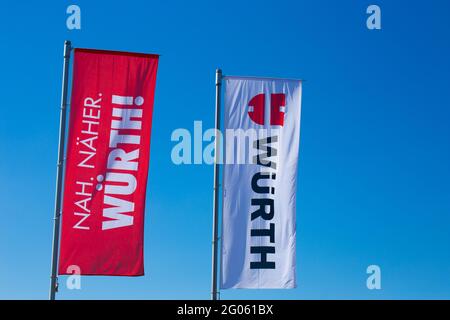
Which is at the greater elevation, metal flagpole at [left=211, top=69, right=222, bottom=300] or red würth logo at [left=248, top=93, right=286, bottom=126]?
red würth logo at [left=248, top=93, right=286, bottom=126]

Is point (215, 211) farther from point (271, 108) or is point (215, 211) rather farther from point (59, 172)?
point (59, 172)

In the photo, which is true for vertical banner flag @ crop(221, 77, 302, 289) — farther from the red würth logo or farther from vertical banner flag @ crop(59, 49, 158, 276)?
vertical banner flag @ crop(59, 49, 158, 276)

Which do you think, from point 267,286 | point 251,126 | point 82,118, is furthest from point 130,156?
point 267,286

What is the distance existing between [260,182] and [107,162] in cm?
433

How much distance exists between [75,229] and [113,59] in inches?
189

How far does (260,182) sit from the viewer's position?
23625mm

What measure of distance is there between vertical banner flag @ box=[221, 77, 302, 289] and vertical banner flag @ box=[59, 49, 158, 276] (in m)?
2.46

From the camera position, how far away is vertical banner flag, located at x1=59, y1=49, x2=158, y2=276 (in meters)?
22.2

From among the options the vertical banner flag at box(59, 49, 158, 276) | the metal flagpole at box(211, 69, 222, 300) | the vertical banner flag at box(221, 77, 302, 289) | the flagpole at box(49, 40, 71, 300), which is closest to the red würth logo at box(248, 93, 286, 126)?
the vertical banner flag at box(221, 77, 302, 289)

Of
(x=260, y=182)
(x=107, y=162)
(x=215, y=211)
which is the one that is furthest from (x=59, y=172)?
(x=260, y=182)

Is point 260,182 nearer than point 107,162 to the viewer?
No

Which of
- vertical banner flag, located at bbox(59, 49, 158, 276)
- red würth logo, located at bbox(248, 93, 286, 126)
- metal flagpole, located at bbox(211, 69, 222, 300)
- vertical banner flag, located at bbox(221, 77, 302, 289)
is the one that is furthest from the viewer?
red würth logo, located at bbox(248, 93, 286, 126)
